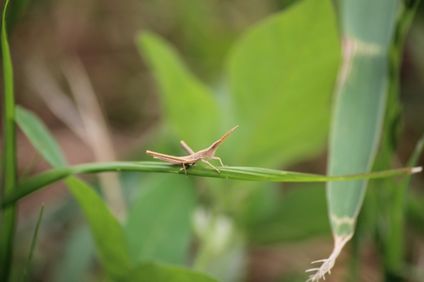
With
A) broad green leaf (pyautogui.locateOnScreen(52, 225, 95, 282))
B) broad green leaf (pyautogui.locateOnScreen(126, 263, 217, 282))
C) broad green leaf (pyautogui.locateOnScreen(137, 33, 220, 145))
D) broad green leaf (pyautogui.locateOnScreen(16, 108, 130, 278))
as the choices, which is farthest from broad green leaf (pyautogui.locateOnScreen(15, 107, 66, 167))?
broad green leaf (pyautogui.locateOnScreen(52, 225, 95, 282))

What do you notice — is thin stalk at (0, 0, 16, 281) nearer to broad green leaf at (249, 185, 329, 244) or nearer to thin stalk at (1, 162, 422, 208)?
thin stalk at (1, 162, 422, 208)

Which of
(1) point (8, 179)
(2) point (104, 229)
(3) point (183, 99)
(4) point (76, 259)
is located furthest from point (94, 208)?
(4) point (76, 259)

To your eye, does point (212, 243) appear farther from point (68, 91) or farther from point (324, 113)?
point (68, 91)


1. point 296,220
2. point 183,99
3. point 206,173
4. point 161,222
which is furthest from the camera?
point 296,220

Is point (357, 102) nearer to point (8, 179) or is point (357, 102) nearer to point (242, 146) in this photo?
point (242, 146)

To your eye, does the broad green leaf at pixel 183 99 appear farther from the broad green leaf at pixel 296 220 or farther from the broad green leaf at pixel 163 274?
the broad green leaf at pixel 163 274

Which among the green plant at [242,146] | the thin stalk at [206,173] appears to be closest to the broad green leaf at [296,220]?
the green plant at [242,146]

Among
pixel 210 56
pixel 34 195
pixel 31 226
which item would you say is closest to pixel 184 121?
pixel 31 226
